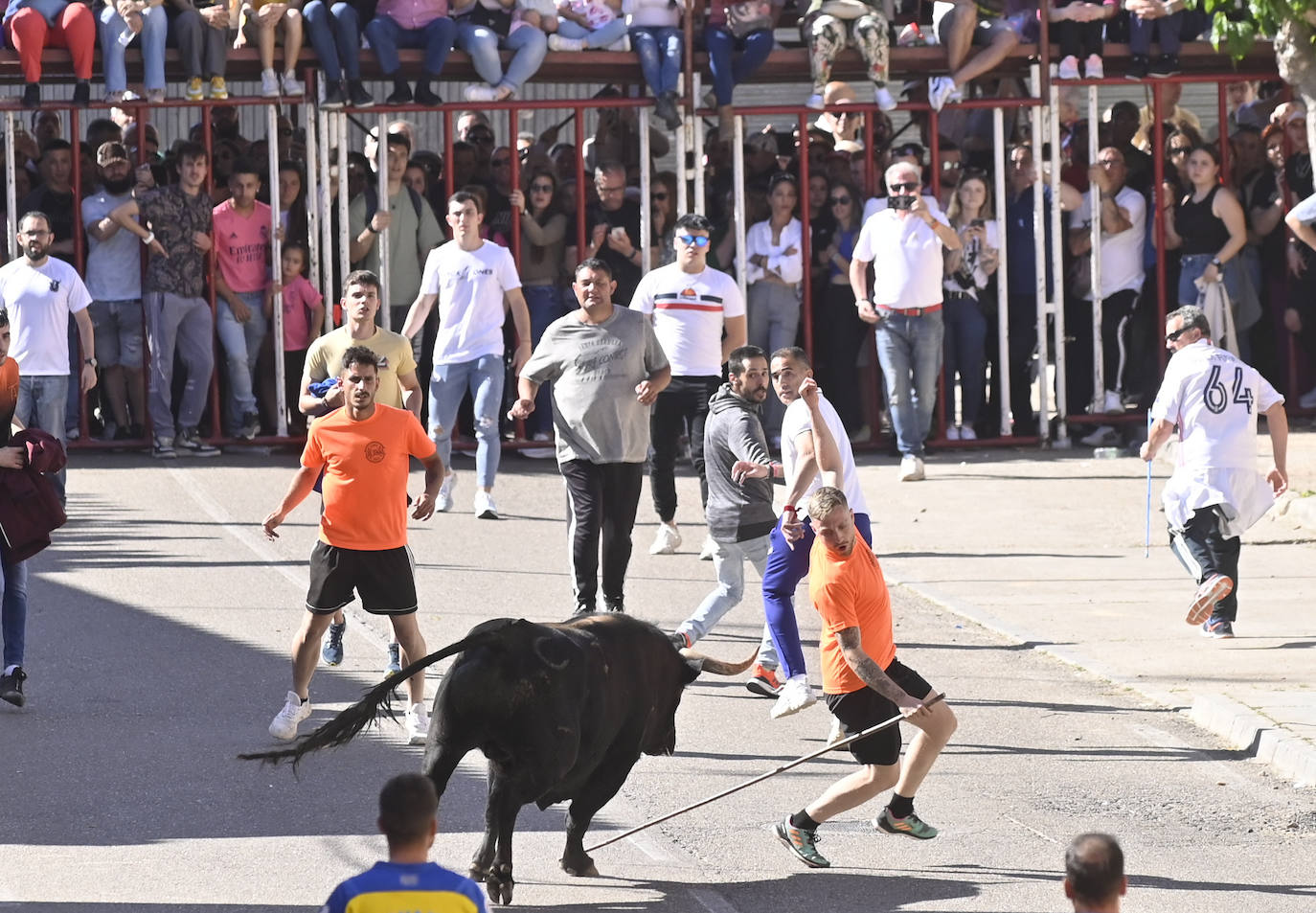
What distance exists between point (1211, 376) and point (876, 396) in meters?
6.23

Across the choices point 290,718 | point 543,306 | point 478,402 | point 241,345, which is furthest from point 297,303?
point 290,718

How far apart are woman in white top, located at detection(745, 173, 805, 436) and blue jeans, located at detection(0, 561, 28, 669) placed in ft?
26.5

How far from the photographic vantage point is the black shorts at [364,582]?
329 inches

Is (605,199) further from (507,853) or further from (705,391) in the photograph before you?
(507,853)

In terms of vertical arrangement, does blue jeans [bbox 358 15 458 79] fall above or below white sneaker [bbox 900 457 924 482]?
above

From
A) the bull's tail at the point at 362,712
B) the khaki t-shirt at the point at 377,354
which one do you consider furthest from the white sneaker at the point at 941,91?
the bull's tail at the point at 362,712

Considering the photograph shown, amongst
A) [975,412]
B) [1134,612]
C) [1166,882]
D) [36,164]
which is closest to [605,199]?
[975,412]

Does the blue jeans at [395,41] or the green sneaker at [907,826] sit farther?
the blue jeans at [395,41]

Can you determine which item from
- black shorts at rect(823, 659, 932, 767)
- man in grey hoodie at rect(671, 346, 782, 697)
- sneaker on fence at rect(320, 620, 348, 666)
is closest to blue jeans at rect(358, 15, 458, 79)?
man in grey hoodie at rect(671, 346, 782, 697)

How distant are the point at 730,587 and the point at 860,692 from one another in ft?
8.69

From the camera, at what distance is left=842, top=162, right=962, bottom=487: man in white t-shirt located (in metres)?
15.5

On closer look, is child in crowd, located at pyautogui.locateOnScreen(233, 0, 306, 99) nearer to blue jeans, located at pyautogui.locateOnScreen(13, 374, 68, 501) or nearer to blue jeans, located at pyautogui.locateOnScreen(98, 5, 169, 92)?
blue jeans, located at pyautogui.locateOnScreen(98, 5, 169, 92)

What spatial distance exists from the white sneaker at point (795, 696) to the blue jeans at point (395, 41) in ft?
27.8

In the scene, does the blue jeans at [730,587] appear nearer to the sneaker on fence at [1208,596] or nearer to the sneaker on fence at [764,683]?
the sneaker on fence at [764,683]
